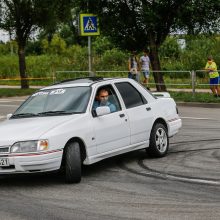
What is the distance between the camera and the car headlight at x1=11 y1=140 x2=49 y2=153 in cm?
895

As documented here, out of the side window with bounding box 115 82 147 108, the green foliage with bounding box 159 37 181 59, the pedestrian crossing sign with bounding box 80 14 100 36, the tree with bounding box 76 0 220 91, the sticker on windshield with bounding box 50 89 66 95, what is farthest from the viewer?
the green foliage with bounding box 159 37 181 59

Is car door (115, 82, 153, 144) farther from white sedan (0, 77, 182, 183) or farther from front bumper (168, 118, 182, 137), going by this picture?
front bumper (168, 118, 182, 137)

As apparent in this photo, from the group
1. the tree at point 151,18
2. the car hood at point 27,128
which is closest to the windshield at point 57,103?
the car hood at point 27,128

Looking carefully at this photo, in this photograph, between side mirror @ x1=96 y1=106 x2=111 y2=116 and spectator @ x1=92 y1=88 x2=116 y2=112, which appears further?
spectator @ x1=92 y1=88 x2=116 y2=112

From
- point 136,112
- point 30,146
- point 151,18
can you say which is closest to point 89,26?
point 151,18

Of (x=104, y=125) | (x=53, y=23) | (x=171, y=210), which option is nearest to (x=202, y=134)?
(x=104, y=125)

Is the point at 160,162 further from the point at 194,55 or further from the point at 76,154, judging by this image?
the point at 194,55

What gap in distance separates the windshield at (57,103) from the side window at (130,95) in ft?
2.39

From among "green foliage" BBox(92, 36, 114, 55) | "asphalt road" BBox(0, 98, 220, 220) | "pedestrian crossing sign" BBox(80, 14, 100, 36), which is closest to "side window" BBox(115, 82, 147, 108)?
"asphalt road" BBox(0, 98, 220, 220)

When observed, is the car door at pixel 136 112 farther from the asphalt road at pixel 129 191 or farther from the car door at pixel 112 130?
the asphalt road at pixel 129 191

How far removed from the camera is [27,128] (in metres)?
9.36

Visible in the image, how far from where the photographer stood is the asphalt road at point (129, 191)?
7.50 metres

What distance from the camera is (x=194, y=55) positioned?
3409 centimetres

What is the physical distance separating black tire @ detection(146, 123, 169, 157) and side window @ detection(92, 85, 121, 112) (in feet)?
3.01
